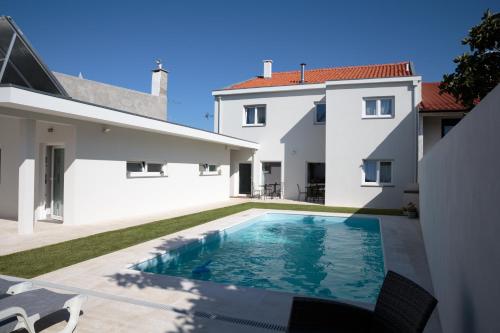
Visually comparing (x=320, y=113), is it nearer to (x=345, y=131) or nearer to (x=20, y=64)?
(x=345, y=131)

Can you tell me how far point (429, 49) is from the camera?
16250 millimetres

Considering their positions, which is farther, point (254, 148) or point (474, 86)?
point (254, 148)

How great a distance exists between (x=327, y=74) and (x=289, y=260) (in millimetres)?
18011

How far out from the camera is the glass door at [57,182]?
1174cm

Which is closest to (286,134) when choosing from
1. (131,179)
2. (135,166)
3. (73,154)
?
(135,166)

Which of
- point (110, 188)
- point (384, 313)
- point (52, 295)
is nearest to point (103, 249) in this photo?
point (52, 295)

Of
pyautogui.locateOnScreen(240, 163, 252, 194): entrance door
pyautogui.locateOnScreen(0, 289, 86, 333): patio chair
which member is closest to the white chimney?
pyautogui.locateOnScreen(240, 163, 252, 194): entrance door

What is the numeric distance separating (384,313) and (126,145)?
11705 mm

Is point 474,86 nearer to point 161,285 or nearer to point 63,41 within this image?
point 161,285

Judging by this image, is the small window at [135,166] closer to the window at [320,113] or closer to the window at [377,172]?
the window at [320,113]

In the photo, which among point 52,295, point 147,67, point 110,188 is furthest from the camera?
point 147,67

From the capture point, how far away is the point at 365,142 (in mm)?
18141

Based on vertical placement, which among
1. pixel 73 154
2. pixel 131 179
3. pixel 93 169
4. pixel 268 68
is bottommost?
pixel 131 179

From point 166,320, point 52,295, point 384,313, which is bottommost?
point 166,320
